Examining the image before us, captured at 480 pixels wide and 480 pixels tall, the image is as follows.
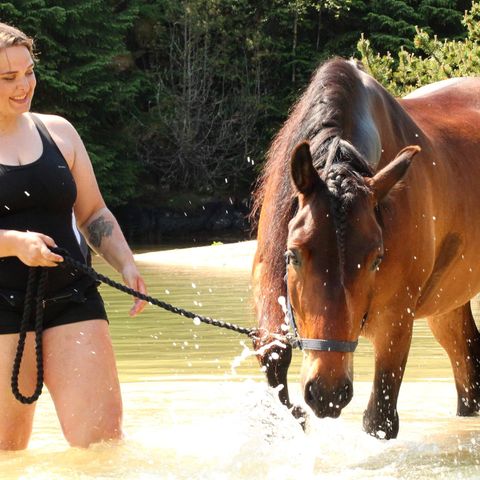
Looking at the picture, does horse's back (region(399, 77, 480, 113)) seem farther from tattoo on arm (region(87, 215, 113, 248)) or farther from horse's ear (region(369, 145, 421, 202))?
tattoo on arm (region(87, 215, 113, 248))

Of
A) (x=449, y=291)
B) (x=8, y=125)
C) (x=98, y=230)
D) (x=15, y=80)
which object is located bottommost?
(x=449, y=291)

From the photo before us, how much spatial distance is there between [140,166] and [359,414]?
2877 cm

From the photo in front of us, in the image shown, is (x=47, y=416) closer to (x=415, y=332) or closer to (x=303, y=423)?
(x=303, y=423)

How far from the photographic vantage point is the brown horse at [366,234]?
4.36 m

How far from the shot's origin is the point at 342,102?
5.12 meters

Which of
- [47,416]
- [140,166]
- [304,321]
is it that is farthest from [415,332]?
[140,166]

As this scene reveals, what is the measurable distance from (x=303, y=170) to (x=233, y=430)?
64.4 inches

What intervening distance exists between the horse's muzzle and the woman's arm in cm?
85

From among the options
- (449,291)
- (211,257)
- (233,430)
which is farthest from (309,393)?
(211,257)

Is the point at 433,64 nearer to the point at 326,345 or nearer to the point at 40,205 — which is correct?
the point at 40,205

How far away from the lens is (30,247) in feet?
13.9

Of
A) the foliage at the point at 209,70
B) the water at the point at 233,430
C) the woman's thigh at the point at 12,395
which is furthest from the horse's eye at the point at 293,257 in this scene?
the foliage at the point at 209,70

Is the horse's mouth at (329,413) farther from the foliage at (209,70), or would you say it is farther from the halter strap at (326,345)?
the foliage at (209,70)

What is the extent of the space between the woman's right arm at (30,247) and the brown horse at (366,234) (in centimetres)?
89
